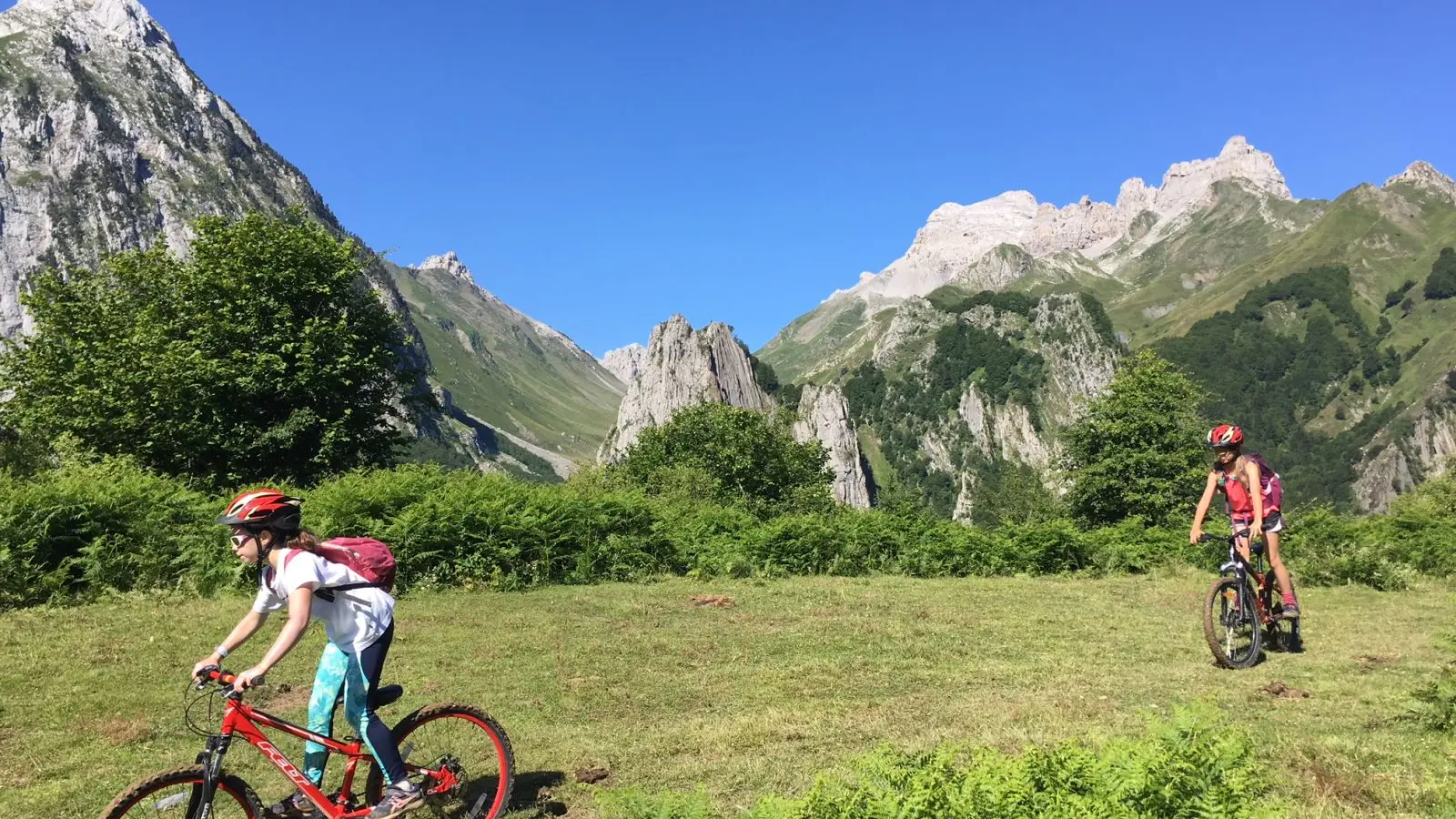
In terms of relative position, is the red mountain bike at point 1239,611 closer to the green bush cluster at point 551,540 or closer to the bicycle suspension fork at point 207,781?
the bicycle suspension fork at point 207,781

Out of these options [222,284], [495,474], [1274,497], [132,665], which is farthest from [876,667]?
[222,284]

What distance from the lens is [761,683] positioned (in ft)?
33.9

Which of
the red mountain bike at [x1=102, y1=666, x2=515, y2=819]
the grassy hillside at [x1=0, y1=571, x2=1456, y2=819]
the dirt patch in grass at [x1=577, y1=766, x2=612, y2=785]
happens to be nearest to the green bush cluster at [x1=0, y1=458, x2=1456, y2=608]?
the grassy hillside at [x1=0, y1=571, x2=1456, y2=819]

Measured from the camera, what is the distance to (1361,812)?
515cm

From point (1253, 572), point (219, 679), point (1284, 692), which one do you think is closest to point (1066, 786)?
point (219, 679)

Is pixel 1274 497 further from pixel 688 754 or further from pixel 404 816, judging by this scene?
pixel 404 816

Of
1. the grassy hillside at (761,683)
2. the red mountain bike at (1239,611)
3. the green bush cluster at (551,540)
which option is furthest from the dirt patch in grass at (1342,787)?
the green bush cluster at (551,540)

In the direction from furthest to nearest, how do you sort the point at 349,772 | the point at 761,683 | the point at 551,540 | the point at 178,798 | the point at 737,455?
the point at 737,455 < the point at 551,540 < the point at 761,683 < the point at 349,772 < the point at 178,798

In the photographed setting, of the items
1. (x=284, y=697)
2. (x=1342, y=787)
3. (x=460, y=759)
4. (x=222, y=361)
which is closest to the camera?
(x=1342, y=787)

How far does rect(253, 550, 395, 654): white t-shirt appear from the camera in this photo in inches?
217

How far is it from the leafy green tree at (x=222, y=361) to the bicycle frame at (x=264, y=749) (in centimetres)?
2547

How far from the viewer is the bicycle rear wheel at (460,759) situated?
6.16m

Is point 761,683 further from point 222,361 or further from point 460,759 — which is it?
point 222,361

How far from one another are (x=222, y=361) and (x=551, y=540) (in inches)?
637
